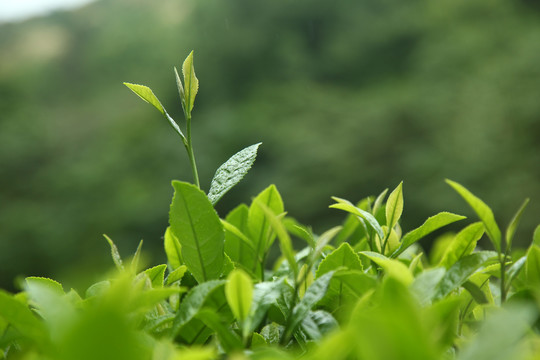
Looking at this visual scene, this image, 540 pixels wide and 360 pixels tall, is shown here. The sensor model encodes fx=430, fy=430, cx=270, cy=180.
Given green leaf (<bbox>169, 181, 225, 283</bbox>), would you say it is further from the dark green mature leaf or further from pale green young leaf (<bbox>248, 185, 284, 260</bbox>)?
the dark green mature leaf

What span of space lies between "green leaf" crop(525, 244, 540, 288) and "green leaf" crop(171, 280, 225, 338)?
0.74ft

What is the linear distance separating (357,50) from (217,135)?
2.97m

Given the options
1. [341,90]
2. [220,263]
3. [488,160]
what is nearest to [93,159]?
[341,90]

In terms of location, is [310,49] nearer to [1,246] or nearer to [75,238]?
[75,238]

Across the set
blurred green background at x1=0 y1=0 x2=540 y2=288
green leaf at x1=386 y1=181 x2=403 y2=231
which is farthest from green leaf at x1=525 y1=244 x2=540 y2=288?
blurred green background at x1=0 y1=0 x2=540 y2=288

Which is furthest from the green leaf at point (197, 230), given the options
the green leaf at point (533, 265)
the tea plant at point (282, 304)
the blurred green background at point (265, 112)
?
the blurred green background at point (265, 112)

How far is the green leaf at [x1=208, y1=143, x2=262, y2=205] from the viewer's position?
13.9 inches

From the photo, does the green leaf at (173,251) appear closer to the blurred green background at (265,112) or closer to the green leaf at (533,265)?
the green leaf at (533,265)

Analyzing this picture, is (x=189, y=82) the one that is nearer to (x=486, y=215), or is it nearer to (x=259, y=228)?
(x=259, y=228)

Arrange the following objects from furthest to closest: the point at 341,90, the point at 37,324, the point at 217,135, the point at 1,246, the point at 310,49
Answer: the point at 310,49 < the point at 341,90 < the point at 217,135 < the point at 1,246 < the point at 37,324

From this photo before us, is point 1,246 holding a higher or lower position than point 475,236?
lower

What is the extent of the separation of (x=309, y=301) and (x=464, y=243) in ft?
0.44

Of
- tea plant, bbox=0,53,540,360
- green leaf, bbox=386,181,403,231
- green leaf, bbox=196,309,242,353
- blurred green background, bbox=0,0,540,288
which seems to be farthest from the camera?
blurred green background, bbox=0,0,540,288

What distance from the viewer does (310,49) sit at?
A: 7.85 meters
